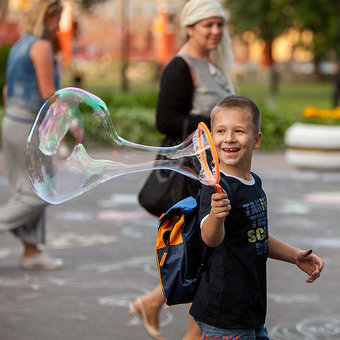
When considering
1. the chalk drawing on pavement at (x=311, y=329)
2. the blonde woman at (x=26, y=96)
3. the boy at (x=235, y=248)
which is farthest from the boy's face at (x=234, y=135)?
the blonde woman at (x=26, y=96)

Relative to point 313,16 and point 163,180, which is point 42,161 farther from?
point 313,16

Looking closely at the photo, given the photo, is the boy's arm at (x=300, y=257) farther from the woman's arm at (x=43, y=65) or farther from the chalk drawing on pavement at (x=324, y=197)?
the chalk drawing on pavement at (x=324, y=197)

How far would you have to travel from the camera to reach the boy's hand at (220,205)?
2693 mm

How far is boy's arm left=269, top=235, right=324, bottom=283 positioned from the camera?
321 cm

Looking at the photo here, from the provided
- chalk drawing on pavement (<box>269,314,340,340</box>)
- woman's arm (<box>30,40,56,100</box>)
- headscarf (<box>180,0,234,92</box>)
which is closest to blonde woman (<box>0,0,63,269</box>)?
woman's arm (<box>30,40,56,100</box>)

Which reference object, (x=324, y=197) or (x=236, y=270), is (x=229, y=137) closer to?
(x=236, y=270)

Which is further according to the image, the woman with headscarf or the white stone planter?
the white stone planter

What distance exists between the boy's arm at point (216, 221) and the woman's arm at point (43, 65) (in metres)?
3.14

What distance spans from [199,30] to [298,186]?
652cm

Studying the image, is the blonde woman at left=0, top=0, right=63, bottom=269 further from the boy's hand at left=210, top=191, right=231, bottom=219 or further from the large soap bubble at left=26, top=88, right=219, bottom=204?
the boy's hand at left=210, top=191, right=231, bottom=219

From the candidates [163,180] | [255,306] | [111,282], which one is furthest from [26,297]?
[255,306]

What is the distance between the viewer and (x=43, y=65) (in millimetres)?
5789

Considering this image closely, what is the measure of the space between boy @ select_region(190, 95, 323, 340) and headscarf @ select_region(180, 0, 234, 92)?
5.06 feet

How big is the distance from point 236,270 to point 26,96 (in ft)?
10.8
